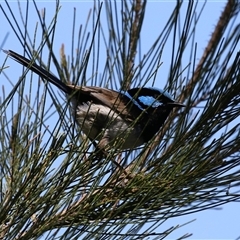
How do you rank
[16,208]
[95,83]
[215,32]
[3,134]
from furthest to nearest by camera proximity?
[215,32], [95,83], [3,134], [16,208]

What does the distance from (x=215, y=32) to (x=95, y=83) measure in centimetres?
64

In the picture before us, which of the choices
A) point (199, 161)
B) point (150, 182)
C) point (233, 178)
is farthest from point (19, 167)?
point (233, 178)

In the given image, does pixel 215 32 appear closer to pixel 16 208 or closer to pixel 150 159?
pixel 150 159

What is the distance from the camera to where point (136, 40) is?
8.19 ft

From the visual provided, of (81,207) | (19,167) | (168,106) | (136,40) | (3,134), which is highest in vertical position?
(136,40)

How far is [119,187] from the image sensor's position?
185cm

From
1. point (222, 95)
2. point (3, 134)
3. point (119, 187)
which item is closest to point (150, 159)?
point (119, 187)

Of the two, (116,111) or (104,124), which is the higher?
(116,111)

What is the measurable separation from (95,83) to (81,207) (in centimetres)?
79

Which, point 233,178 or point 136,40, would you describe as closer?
point 233,178

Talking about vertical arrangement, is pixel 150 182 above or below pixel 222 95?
below

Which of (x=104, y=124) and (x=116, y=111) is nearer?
(x=104, y=124)

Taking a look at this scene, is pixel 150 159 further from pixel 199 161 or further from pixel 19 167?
pixel 19 167

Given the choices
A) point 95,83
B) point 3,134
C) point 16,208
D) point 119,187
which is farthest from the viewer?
point 95,83
